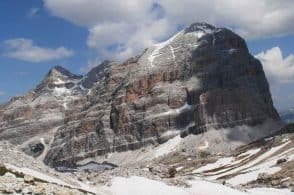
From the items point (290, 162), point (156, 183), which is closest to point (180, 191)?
point (156, 183)

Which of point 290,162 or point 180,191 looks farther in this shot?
point 290,162

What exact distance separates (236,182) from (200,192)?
74.8 m

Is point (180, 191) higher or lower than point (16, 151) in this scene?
lower

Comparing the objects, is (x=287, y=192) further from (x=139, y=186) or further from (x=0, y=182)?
(x=0, y=182)

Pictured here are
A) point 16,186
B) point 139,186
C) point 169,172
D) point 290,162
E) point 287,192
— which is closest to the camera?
point 16,186

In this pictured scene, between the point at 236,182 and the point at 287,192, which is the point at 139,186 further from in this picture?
the point at 236,182

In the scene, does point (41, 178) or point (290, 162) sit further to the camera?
point (290, 162)

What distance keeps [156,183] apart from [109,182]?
4592mm

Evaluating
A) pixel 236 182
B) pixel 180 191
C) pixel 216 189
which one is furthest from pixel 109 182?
pixel 236 182

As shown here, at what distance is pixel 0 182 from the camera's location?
143 ft

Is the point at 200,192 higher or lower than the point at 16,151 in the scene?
lower

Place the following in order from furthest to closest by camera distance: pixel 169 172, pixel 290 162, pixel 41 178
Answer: pixel 290 162
pixel 169 172
pixel 41 178

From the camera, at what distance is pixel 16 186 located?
4303 cm

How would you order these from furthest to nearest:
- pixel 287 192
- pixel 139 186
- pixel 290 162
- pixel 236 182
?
pixel 290 162 < pixel 236 182 < pixel 287 192 < pixel 139 186
